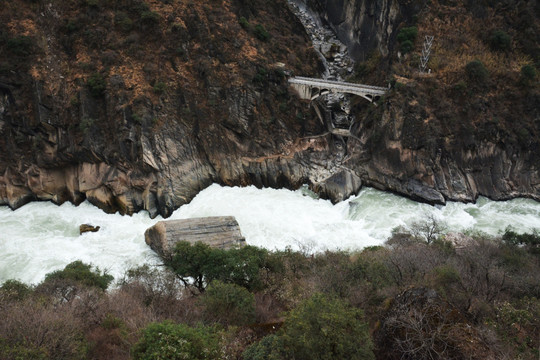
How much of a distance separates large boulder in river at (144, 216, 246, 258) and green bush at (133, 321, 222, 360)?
15867mm

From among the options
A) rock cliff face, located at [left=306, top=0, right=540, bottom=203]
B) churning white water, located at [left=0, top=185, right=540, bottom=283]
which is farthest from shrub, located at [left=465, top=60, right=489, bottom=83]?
churning white water, located at [left=0, top=185, right=540, bottom=283]

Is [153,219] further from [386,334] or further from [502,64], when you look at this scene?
[502,64]

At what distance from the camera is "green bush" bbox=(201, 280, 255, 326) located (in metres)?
15.3

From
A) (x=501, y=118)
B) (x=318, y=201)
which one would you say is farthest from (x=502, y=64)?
(x=318, y=201)

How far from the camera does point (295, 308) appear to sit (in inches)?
529

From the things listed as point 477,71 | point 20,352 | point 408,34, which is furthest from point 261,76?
point 20,352

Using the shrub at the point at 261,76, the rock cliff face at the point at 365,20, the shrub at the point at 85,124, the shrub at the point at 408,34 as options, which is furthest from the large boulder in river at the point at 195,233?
the rock cliff face at the point at 365,20

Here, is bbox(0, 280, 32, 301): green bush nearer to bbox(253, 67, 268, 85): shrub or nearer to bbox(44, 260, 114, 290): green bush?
bbox(44, 260, 114, 290): green bush

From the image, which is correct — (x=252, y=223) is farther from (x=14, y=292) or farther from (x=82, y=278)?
(x=14, y=292)

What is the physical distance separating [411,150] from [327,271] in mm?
19653

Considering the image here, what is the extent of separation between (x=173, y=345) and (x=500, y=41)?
132ft

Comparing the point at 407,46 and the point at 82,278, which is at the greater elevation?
the point at 407,46

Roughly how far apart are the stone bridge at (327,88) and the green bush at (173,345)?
101 ft

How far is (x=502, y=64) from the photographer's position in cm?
3712
